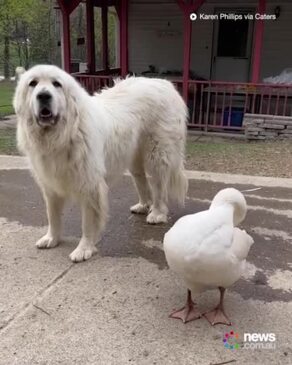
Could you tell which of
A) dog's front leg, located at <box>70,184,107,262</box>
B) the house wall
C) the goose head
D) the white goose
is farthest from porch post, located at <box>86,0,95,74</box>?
the white goose

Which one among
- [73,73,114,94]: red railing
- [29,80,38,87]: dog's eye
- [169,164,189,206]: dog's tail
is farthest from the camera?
Result: [73,73,114,94]: red railing

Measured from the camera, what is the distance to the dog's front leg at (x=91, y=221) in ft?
12.0

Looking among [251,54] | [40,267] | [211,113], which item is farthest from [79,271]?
[251,54]

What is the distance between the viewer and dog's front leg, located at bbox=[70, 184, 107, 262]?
3666 millimetres

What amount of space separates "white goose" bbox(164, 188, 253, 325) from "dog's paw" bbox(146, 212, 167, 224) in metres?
1.65

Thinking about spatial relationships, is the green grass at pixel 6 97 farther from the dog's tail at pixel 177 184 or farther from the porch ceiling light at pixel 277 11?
the dog's tail at pixel 177 184

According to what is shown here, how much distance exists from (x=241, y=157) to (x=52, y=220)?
4.61 metres

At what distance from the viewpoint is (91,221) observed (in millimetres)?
3756

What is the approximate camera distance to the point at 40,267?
3.51m

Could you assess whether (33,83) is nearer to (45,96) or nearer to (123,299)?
(45,96)

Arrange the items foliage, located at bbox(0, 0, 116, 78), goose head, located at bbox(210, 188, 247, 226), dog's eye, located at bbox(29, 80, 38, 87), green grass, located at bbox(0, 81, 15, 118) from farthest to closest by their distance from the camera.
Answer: foliage, located at bbox(0, 0, 116, 78) → green grass, located at bbox(0, 81, 15, 118) → dog's eye, located at bbox(29, 80, 38, 87) → goose head, located at bbox(210, 188, 247, 226)

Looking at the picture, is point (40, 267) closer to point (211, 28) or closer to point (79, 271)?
point (79, 271)

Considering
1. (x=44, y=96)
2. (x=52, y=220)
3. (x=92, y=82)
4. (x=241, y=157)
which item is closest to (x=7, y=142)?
(x=92, y=82)

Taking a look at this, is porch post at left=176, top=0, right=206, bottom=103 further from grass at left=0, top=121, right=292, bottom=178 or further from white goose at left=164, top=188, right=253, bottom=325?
white goose at left=164, top=188, right=253, bottom=325
